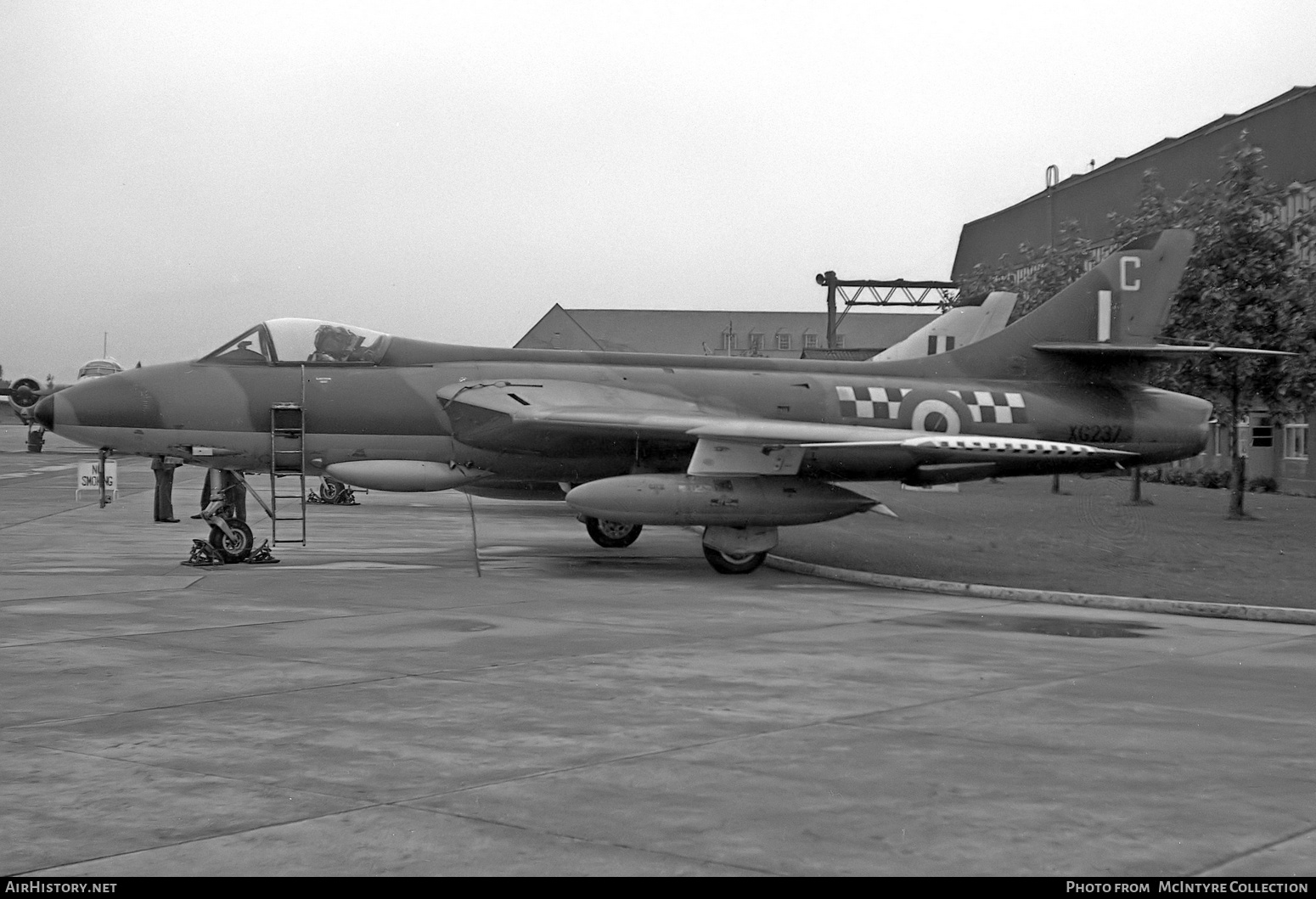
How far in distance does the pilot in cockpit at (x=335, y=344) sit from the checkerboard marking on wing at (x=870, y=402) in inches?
254

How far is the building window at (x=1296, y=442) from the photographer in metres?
39.0

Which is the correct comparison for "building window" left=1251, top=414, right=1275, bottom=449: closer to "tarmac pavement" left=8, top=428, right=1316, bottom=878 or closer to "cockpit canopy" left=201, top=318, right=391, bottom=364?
"tarmac pavement" left=8, top=428, right=1316, bottom=878

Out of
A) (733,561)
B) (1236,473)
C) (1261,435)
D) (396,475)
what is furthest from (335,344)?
(1261,435)

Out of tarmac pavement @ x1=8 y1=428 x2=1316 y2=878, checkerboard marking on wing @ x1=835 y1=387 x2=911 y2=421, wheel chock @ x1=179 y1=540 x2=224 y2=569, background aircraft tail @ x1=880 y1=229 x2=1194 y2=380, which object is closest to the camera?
tarmac pavement @ x1=8 y1=428 x2=1316 y2=878

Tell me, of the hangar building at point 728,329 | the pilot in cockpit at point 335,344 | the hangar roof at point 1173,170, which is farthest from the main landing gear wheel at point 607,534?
the hangar building at point 728,329

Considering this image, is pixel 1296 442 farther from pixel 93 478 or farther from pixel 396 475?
pixel 93 478

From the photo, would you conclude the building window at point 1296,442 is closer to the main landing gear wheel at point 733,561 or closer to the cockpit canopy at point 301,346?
the main landing gear wheel at point 733,561

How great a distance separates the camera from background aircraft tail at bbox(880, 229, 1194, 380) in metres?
18.2

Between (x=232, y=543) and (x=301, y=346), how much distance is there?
8.75 ft

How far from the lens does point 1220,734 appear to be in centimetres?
688

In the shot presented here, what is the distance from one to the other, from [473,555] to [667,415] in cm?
337

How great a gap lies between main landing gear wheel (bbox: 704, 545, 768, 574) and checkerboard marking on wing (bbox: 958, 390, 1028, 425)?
3.97 metres

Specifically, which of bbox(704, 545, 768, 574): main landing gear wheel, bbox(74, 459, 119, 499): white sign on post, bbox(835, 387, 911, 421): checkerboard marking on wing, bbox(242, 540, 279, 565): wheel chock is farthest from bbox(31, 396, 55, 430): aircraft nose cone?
bbox(74, 459, 119, 499): white sign on post
